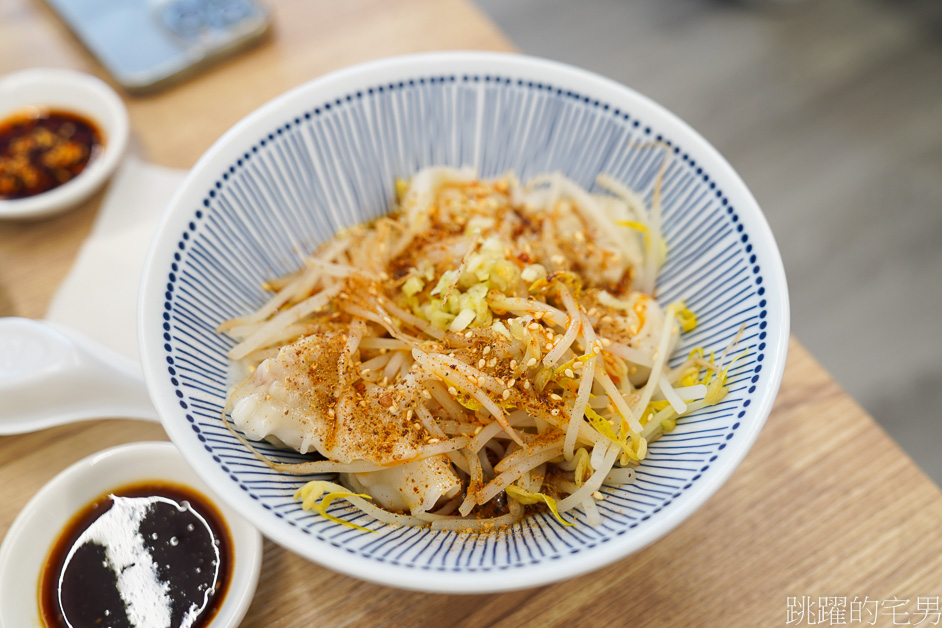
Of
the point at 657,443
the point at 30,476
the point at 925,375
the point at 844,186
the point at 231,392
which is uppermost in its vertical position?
the point at 844,186

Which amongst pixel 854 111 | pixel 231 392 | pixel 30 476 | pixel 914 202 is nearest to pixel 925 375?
pixel 914 202

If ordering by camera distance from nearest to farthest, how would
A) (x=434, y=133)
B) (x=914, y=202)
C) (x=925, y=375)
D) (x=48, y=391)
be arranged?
(x=48, y=391) < (x=434, y=133) < (x=925, y=375) < (x=914, y=202)

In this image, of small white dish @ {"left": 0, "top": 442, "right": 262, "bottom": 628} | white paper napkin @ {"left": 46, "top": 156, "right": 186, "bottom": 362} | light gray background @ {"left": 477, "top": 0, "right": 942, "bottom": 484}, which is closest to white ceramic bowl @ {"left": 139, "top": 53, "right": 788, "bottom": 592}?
small white dish @ {"left": 0, "top": 442, "right": 262, "bottom": 628}

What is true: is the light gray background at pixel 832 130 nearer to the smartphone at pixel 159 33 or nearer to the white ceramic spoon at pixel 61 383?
the smartphone at pixel 159 33

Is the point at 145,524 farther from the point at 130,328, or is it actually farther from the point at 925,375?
the point at 925,375

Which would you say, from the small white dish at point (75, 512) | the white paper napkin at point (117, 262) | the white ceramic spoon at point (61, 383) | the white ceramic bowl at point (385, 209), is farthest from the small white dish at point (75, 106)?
the small white dish at point (75, 512)

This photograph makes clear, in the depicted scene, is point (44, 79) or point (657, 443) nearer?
point (657, 443)

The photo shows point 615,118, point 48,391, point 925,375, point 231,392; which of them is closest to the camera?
point 231,392

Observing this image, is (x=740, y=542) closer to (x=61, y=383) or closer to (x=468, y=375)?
(x=468, y=375)
